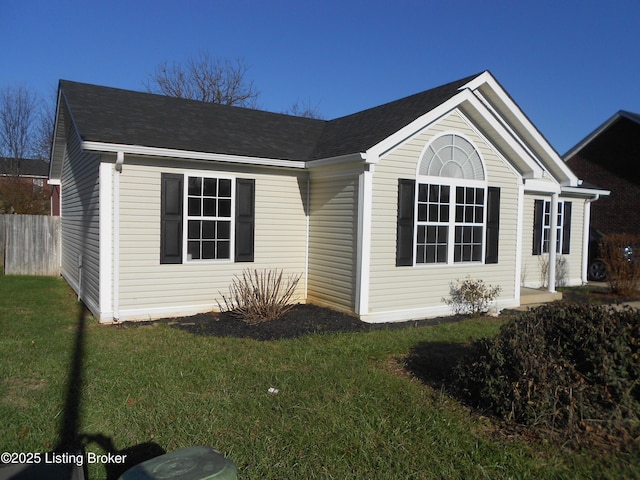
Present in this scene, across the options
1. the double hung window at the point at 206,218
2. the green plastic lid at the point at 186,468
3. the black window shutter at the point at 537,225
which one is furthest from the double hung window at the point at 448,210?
the green plastic lid at the point at 186,468

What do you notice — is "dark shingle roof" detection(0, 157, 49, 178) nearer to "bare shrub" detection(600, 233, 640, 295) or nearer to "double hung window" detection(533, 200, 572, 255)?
"double hung window" detection(533, 200, 572, 255)

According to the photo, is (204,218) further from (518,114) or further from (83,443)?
(518,114)

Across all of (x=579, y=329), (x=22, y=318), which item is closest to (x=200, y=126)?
(x=22, y=318)

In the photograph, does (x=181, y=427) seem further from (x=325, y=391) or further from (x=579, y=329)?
(x=579, y=329)

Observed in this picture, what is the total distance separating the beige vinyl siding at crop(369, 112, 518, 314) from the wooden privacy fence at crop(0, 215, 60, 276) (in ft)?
36.2

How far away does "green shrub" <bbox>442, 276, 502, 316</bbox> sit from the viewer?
10094mm

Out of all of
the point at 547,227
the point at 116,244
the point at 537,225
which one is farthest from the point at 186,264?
the point at 547,227

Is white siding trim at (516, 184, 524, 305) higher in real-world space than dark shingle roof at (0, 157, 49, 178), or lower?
lower

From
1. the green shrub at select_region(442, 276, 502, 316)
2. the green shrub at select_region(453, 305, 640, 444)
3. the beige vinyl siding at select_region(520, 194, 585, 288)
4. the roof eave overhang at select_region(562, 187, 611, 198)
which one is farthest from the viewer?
the roof eave overhang at select_region(562, 187, 611, 198)

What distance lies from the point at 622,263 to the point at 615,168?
12290mm

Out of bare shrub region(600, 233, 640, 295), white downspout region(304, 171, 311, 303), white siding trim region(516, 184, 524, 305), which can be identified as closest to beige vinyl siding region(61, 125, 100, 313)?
white downspout region(304, 171, 311, 303)

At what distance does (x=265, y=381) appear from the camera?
Result: 18.2 feet

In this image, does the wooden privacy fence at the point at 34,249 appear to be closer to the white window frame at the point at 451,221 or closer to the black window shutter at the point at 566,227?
the white window frame at the point at 451,221

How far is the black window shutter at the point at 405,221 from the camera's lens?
→ 30.2 ft
